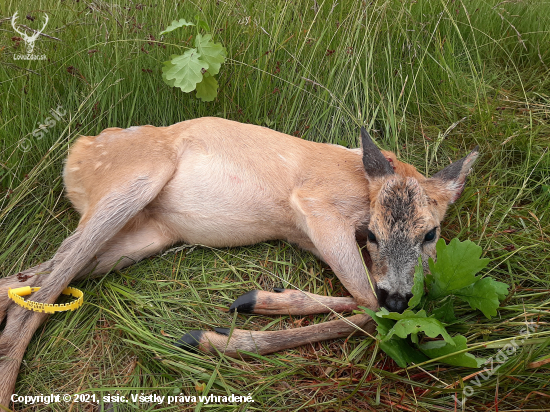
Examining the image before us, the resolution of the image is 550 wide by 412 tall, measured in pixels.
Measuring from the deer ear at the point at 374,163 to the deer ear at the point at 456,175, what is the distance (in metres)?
0.47

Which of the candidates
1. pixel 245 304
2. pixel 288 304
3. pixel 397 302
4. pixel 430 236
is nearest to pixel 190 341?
pixel 245 304

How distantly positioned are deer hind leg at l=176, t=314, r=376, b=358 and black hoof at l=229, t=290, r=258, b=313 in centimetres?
21

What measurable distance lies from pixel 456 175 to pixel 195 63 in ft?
8.31

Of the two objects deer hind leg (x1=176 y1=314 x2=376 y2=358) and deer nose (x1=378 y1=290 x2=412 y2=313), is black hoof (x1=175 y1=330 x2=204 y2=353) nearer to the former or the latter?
deer hind leg (x1=176 y1=314 x2=376 y2=358)

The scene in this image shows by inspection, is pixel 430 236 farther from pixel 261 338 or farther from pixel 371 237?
pixel 261 338

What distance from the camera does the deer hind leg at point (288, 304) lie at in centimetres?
318

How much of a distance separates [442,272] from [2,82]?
A: 4181 mm

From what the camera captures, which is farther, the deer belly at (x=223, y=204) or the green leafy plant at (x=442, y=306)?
the deer belly at (x=223, y=204)

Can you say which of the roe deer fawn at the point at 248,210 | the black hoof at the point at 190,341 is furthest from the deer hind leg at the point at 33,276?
the black hoof at the point at 190,341

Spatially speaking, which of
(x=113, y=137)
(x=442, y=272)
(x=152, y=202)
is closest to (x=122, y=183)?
(x=152, y=202)

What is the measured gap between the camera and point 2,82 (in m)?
3.91

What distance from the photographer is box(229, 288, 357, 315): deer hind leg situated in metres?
3.18

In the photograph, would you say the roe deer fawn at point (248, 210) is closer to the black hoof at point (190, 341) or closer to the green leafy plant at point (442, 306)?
the black hoof at point (190, 341)

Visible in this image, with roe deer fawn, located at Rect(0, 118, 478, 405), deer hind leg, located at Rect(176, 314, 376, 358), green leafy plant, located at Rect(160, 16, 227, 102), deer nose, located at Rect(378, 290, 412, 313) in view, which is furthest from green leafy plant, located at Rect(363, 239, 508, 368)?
green leafy plant, located at Rect(160, 16, 227, 102)
